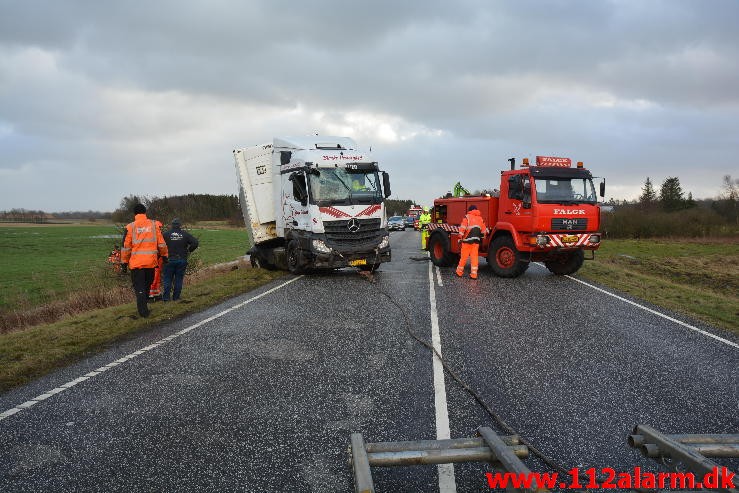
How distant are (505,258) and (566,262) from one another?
6.78 feet

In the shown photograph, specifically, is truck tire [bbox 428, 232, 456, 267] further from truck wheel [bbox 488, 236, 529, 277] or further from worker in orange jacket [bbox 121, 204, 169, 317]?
worker in orange jacket [bbox 121, 204, 169, 317]

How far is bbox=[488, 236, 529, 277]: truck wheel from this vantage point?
1371 centimetres

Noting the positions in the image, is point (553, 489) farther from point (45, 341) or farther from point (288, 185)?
point (288, 185)

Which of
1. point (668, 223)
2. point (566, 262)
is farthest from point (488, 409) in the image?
point (668, 223)

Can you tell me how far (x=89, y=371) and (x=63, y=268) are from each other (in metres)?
23.7

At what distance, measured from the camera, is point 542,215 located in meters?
12.9

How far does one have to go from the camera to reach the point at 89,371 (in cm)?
588

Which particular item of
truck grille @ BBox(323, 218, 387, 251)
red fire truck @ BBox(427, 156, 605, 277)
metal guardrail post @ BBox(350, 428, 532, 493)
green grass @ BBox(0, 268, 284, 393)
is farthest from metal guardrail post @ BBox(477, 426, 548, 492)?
truck grille @ BBox(323, 218, 387, 251)

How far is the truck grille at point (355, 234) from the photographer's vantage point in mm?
13602

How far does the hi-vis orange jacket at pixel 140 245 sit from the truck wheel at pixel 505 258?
348 inches

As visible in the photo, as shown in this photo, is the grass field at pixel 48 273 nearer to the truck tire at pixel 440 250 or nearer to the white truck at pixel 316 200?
the white truck at pixel 316 200

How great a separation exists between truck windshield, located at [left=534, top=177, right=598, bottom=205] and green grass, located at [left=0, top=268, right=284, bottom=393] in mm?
7885

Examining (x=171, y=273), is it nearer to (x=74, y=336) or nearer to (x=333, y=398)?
(x=74, y=336)

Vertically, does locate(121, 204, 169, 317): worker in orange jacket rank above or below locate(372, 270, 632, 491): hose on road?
above
